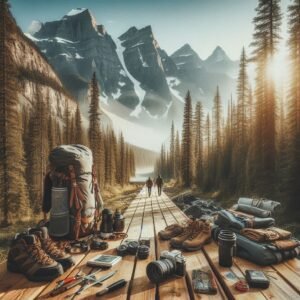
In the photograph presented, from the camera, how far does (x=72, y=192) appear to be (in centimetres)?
411

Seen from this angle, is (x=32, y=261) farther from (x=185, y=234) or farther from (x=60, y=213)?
(x=185, y=234)

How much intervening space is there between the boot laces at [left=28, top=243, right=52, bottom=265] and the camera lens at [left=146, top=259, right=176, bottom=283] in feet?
4.08

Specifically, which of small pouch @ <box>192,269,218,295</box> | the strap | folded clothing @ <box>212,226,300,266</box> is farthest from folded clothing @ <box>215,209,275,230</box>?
the strap

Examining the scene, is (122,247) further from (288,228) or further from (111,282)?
(288,228)

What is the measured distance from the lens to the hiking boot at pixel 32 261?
2.74m

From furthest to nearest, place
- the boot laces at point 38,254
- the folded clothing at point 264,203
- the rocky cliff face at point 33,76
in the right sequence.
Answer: the rocky cliff face at point 33,76 → the folded clothing at point 264,203 → the boot laces at point 38,254

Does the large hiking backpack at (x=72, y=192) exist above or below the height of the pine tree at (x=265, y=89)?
below

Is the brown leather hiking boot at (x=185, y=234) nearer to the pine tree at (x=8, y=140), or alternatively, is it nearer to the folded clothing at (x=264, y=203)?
the folded clothing at (x=264, y=203)

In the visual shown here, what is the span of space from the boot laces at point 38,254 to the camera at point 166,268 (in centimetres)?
124

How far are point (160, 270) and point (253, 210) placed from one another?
2.90 metres

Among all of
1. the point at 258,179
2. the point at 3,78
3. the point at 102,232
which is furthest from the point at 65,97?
the point at 102,232

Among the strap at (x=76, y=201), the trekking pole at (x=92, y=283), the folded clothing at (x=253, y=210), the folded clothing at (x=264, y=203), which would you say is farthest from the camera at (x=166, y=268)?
the folded clothing at (x=264, y=203)

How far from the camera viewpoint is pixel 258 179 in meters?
17.6

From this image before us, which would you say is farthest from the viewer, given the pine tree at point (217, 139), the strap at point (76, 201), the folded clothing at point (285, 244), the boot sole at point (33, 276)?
the pine tree at point (217, 139)
